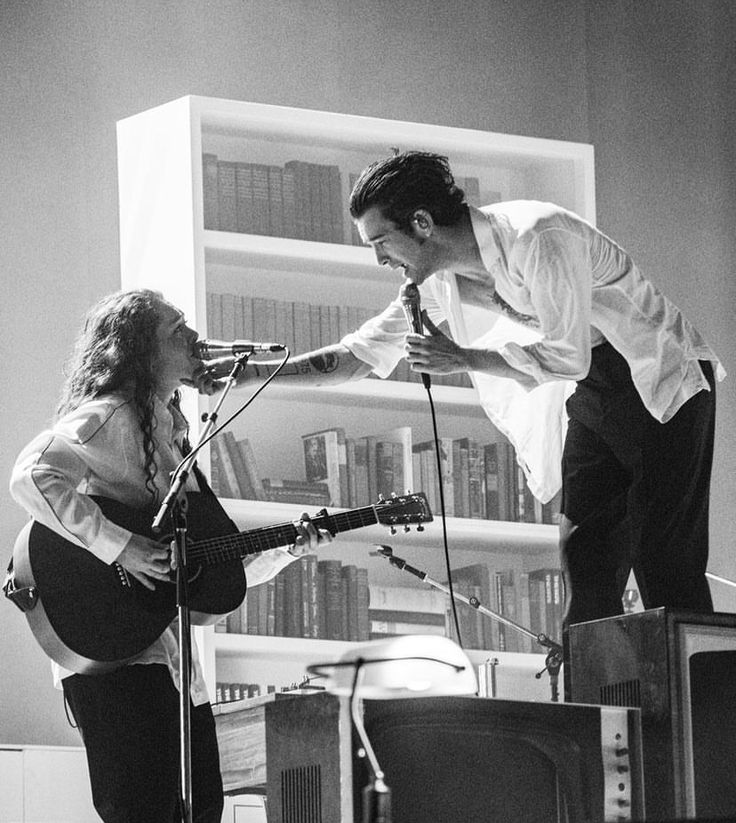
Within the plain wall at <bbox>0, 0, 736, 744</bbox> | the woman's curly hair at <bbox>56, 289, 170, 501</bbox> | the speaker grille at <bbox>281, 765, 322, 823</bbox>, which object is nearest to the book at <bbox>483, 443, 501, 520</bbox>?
the plain wall at <bbox>0, 0, 736, 744</bbox>

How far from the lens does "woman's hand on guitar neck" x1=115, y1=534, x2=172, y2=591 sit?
9.70 feet

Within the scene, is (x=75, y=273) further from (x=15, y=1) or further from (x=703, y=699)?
(x=703, y=699)

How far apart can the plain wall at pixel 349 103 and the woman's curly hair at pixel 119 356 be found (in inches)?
69.0

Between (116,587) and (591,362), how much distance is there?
1.03 meters

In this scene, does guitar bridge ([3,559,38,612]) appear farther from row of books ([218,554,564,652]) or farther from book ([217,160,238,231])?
book ([217,160,238,231])

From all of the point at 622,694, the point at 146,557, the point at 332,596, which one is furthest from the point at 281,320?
the point at 622,694

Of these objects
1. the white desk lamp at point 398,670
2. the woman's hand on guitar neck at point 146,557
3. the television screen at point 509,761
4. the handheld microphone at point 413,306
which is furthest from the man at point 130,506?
the white desk lamp at point 398,670

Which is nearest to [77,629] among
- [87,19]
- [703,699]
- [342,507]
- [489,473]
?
[703,699]

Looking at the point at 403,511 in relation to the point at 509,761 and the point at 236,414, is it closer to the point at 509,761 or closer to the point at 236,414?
the point at 236,414

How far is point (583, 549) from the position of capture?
311cm

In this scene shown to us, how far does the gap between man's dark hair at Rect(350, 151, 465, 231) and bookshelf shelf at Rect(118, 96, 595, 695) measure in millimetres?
1420

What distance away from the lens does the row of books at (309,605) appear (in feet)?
15.1

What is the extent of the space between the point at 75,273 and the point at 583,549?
2.52m

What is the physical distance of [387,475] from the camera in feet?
16.0
